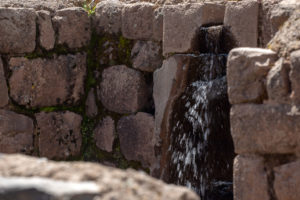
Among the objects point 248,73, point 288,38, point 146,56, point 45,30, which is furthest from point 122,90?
point 288,38

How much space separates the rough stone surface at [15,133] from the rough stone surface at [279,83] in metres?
2.39

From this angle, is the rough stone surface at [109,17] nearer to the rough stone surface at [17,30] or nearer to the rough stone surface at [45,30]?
the rough stone surface at [45,30]

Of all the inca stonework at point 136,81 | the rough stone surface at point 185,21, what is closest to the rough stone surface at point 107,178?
the inca stonework at point 136,81

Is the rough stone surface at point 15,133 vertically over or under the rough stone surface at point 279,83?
under

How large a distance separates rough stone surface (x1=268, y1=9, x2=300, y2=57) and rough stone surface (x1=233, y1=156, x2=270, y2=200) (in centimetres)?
58

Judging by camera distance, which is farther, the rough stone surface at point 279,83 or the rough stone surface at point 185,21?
the rough stone surface at point 185,21

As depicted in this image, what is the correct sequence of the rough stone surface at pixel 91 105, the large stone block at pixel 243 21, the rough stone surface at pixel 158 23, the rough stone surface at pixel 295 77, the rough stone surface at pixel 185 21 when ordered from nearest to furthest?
the rough stone surface at pixel 295 77, the large stone block at pixel 243 21, the rough stone surface at pixel 185 21, the rough stone surface at pixel 158 23, the rough stone surface at pixel 91 105

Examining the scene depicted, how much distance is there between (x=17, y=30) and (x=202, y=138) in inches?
69.1

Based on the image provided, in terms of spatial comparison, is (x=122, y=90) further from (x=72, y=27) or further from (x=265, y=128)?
(x=265, y=128)

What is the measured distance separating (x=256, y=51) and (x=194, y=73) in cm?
126

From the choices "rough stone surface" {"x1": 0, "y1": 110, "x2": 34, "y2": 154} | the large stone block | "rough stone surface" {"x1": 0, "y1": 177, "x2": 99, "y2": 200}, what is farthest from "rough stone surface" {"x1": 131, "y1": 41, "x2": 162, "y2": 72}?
"rough stone surface" {"x1": 0, "y1": 177, "x2": 99, "y2": 200}

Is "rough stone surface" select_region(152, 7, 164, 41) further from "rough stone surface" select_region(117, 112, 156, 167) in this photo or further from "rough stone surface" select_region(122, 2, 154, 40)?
"rough stone surface" select_region(117, 112, 156, 167)

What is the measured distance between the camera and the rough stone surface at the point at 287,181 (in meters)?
2.51

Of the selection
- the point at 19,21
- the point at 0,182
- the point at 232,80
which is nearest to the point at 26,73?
the point at 19,21
